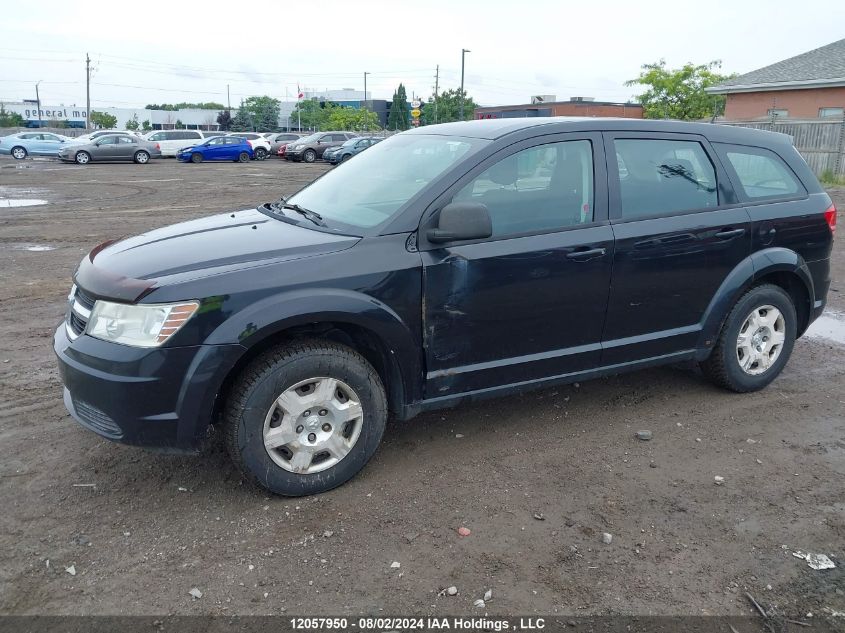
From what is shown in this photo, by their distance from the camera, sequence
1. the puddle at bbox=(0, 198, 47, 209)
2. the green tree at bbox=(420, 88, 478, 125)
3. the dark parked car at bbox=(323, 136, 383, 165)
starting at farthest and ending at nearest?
the green tree at bbox=(420, 88, 478, 125) < the dark parked car at bbox=(323, 136, 383, 165) < the puddle at bbox=(0, 198, 47, 209)

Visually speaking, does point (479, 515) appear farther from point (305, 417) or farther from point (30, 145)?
point (30, 145)

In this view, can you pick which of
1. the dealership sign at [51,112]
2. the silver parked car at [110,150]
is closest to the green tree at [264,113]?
the dealership sign at [51,112]

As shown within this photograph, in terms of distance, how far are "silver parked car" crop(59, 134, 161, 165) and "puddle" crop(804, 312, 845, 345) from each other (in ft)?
105

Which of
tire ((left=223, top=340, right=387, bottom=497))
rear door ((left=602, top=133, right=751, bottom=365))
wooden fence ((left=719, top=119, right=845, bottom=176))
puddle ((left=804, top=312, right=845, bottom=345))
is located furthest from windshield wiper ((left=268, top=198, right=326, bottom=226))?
wooden fence ((left=719, top=119, right=845, bottom=176))

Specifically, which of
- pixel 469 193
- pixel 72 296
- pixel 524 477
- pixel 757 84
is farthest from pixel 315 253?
pixel 757 84

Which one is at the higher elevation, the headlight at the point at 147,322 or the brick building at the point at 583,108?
the brick building at the point at 583,108

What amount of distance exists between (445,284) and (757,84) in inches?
1216

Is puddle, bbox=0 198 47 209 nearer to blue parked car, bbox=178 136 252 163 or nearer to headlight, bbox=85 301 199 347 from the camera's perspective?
headlight, bbox=85 301 199 347

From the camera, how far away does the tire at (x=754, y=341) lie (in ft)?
16.5

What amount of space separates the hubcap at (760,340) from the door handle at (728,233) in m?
0.59

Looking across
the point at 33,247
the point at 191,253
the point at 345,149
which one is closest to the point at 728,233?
the point at 191,253

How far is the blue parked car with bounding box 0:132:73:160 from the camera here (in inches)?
1412

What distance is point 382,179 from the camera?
14.7 feet

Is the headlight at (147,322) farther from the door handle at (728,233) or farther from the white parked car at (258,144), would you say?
the white parked car at (258,144)
